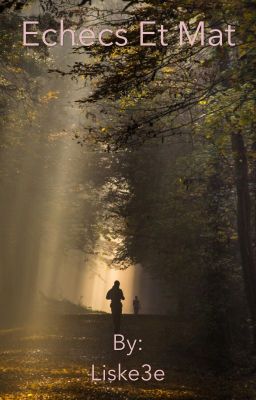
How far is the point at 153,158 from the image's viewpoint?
22234mm

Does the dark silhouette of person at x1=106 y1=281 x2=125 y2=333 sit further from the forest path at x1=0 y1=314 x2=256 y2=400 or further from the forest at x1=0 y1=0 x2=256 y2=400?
the forest at x1=0 y1=0 x2=256 y2=400

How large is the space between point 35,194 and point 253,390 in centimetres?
2315

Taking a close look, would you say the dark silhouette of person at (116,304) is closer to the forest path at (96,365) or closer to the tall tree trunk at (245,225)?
the forest path at (96,365)

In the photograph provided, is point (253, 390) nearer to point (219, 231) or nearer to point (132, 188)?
point (219, 231)

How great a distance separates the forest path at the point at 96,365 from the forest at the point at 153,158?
234mm

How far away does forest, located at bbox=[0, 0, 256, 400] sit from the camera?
7516mm

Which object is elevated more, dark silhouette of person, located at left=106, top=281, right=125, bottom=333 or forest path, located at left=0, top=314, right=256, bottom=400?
dark silhouette of person, located at left=106, top=281, right=125, bottom=333

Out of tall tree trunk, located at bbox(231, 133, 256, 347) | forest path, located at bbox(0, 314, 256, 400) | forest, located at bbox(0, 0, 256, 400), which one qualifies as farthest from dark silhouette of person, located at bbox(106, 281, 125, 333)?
tall tree trunk, located at bbox(231, 133, 256, 347)

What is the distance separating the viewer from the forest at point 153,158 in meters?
7.52

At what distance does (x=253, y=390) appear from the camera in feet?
37.0

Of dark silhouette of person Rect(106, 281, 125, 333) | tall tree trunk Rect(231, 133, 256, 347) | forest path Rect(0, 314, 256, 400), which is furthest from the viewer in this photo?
dark silhouette of person Rect(106, 281, 125, 333)

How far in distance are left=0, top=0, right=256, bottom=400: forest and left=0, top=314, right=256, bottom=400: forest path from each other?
23 centimetres

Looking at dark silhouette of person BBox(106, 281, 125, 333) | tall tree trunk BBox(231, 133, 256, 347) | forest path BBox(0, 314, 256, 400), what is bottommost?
forest path BBox(0, 314, 256, 400)

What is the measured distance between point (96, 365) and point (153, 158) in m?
10.9
